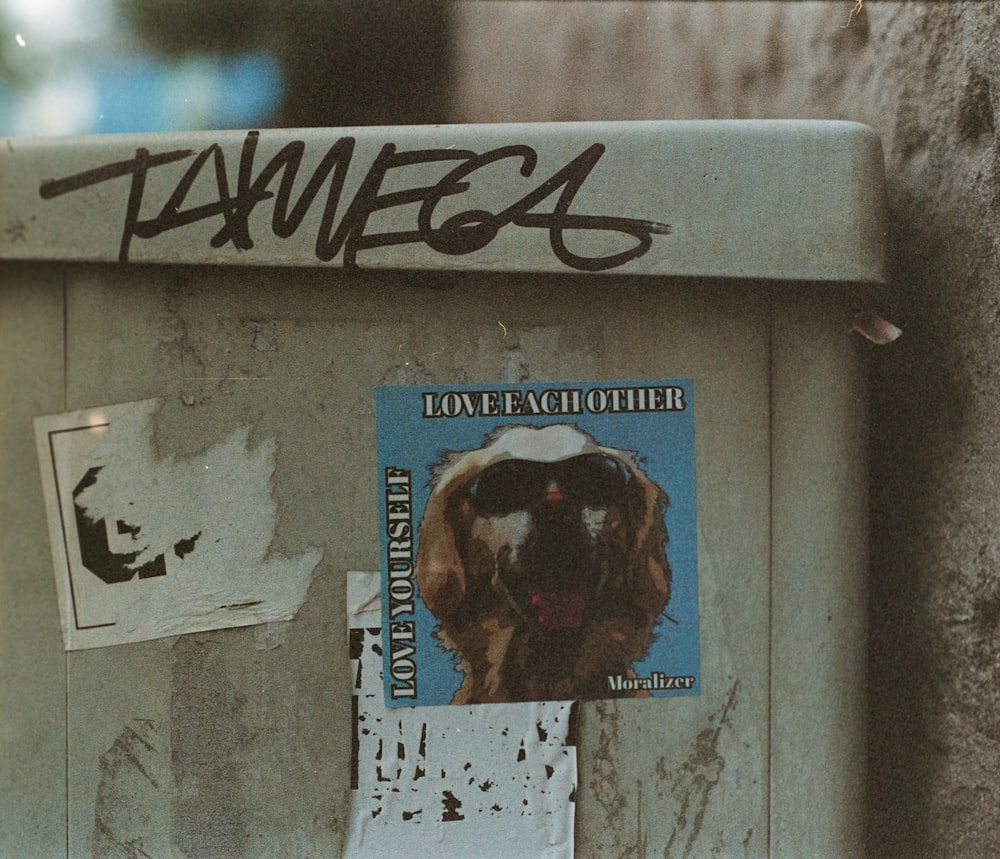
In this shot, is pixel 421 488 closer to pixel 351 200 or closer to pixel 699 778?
pixel 351 200

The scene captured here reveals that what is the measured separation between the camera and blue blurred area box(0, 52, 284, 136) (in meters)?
1.16

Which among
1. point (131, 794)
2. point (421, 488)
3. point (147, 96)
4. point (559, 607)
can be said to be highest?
point (147, 96)

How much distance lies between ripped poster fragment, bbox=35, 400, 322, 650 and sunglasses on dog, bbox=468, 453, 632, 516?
0.21m

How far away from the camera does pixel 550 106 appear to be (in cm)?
139

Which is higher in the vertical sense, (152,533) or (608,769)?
(152,533)

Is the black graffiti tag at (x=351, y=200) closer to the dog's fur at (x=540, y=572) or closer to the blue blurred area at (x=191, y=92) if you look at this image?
the dog's fur at (x=540, y=572)

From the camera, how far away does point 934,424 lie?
98 centimetres

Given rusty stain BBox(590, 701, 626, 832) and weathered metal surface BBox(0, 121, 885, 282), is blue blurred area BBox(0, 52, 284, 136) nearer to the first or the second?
weathered metal surface BBox(0, 121, 885, 282)

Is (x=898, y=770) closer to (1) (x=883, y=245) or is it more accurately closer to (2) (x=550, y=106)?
(1) (x=883, y=245)

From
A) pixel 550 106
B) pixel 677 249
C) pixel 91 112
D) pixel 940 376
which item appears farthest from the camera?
pixel 550 106

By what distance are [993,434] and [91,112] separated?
4.27ft

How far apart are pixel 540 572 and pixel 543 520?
0.06 m

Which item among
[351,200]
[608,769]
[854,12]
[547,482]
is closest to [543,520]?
[547,482]

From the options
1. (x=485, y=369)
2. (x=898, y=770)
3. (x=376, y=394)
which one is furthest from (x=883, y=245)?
(x=898, y=770)
